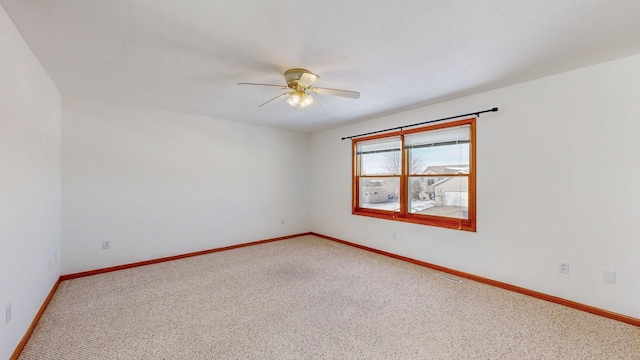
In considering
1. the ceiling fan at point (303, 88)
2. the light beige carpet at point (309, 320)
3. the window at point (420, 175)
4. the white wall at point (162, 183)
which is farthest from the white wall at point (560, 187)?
the white wall at point (162, 183)

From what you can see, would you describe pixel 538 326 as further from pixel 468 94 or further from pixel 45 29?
pixel 45 29

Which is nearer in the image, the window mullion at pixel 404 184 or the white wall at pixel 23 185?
the white wall at pixel 23 185

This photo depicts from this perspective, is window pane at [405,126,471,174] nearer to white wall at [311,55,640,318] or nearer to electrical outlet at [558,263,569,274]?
white wall at [311,55,640,318]

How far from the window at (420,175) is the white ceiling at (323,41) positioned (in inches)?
30.7

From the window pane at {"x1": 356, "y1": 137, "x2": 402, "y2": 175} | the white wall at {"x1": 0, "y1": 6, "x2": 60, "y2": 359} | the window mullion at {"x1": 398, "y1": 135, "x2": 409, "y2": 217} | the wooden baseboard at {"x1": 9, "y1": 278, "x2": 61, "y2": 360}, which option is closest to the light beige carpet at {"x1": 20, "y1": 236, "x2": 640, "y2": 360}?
the wooden baseboard at {"x1": 9, "y1": 278, "x2": 61, "y2": 360}

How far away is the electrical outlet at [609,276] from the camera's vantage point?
239cm

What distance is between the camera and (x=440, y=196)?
147 inches

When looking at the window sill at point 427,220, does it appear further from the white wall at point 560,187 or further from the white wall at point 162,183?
the white wall at point 162,183

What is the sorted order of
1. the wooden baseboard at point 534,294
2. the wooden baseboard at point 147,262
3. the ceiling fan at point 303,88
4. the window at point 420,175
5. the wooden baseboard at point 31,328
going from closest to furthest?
the wooden baseboard at point 31,328 < the wooden baseboard at point 534,294 < the ceiling fan at point 303,88 < the wooden baseboard at point 147,262 < the window at point 420,175

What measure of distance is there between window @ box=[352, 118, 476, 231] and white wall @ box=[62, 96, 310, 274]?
5.91 ft

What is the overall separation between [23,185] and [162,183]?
199 cm

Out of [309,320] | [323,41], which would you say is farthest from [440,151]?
[309,320]

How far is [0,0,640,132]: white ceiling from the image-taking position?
65.1 inches

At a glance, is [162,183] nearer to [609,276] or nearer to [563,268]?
[563,268]
